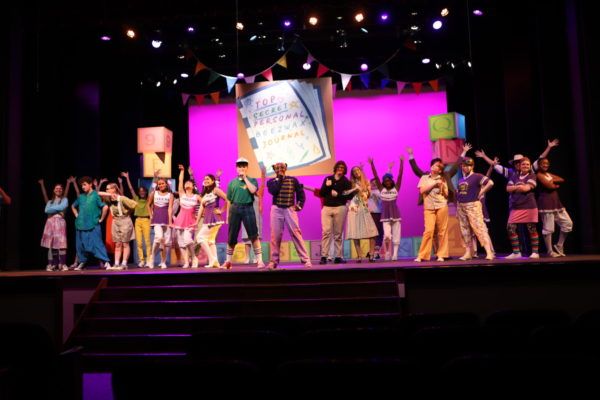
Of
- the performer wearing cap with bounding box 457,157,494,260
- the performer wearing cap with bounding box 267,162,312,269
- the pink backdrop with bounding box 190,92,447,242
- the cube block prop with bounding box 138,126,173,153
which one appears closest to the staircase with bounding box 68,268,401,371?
the performer wearing cap with bounding box 267,162,312,269

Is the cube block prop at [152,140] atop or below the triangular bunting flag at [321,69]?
below

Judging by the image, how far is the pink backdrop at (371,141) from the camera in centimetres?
1276

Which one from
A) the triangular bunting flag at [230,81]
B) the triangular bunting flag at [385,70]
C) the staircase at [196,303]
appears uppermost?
the triangular bunting flag at [385,70]

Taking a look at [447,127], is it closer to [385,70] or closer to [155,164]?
[385,70]

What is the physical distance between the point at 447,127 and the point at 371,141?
278 cm

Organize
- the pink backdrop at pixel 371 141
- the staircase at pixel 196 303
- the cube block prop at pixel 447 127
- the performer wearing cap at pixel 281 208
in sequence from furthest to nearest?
the pink backdrop at pixel 371 141
the cube block prop at pixel 447 127
the performer wearing cap at pixel 281 208
the staircase at pixel 196 303

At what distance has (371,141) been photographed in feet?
42.8

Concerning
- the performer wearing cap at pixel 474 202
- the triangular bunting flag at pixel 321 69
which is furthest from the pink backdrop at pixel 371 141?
the performer wearing cap at pixel 474 202

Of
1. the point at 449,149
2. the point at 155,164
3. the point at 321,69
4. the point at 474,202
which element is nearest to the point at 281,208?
the point at 474,202

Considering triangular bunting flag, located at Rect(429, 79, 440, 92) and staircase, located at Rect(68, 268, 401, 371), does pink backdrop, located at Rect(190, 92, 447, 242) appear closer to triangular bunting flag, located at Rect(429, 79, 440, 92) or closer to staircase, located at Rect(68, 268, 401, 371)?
triangular bunting flag, located at Rect(429, 79, 440, 92)

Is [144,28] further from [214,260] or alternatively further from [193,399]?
[193,399]

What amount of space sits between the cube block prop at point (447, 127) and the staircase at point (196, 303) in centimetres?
503

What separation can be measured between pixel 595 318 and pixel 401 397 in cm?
177

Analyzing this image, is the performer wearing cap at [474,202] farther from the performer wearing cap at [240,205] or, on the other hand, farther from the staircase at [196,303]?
the performer wearing cap at [240,205]
